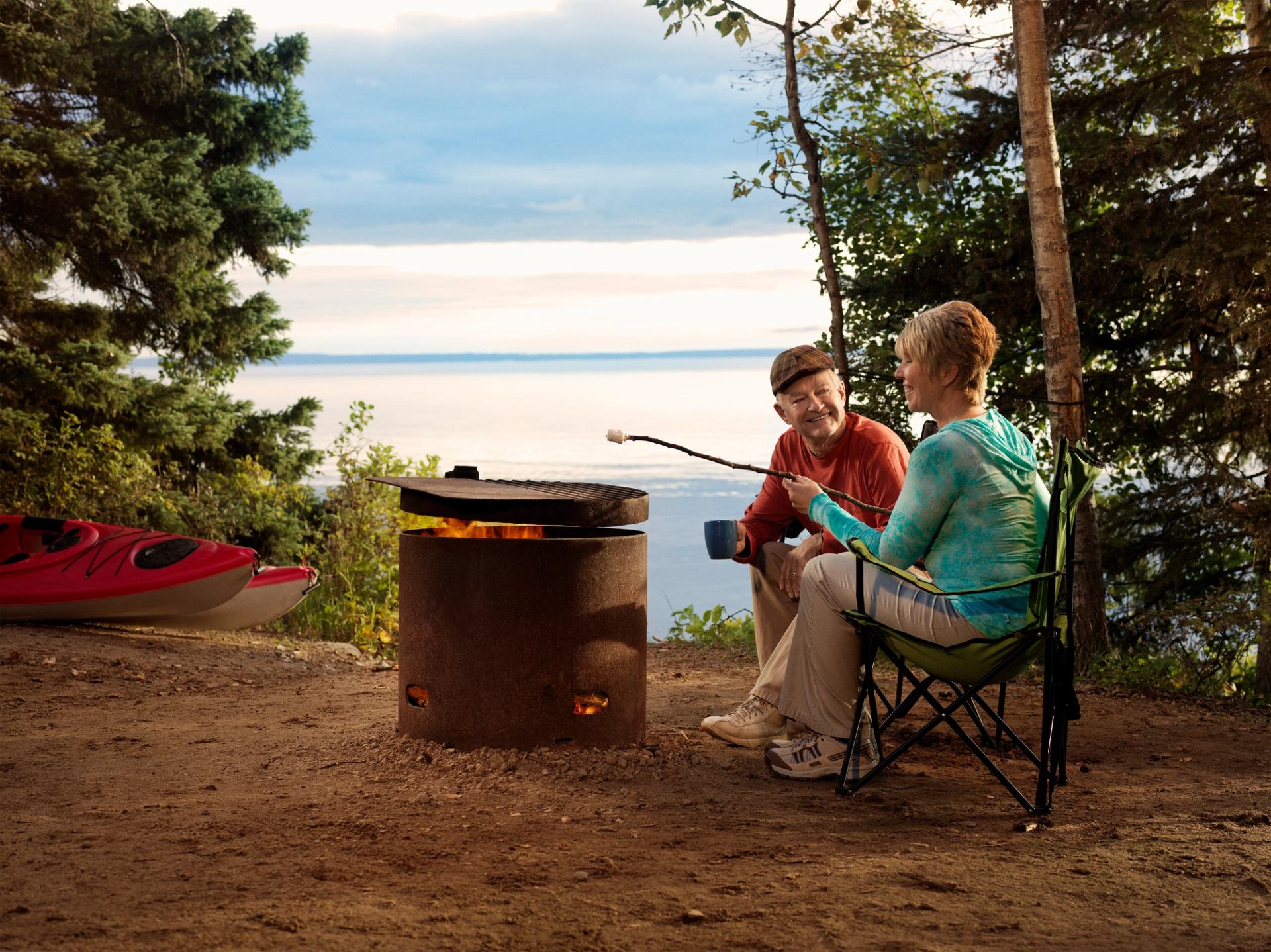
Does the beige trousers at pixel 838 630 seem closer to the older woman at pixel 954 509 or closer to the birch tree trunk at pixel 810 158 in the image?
the older woman at pixel 954 509

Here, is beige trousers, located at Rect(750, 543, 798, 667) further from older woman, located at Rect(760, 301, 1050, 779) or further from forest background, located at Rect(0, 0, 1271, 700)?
forest background, located at Rect(0, 0, 1271, 700)

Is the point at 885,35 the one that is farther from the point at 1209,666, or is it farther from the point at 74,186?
the point at 74,186

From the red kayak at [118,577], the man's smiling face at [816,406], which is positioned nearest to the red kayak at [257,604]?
the red kayak at [118,577]

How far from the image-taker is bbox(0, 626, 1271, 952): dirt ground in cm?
A: 252

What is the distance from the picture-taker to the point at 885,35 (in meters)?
9.06

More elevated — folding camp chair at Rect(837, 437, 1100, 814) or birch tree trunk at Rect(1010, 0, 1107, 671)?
birch tree trunk at Rect(1010, 0, 1107, 671)

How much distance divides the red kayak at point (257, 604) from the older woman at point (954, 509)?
418cm

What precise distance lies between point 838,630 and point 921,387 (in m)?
0.78

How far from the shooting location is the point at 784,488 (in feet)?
12.5

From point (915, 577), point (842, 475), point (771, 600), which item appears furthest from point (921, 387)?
point (771, 600)

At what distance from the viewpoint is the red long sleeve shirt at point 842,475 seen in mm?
3963

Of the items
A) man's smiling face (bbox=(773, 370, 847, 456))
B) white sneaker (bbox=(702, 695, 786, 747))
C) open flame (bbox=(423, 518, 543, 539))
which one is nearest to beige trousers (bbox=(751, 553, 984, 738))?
white sneaker (bbox=(702, 695, 786, 747))

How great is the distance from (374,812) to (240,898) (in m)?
0.71

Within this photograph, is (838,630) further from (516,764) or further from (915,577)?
(516,764)
